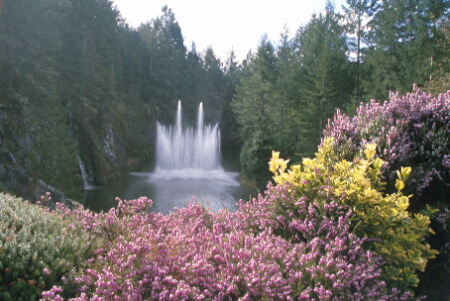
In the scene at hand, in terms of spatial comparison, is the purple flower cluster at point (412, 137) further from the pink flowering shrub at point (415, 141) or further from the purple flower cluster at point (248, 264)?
the purple flower cluster at point (248, 264)

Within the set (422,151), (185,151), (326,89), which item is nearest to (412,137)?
(422,151)

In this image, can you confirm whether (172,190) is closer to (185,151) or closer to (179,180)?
(179,180)

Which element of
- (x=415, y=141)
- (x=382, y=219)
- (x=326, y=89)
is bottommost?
(x=382, y=219)

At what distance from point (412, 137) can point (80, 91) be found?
30.3 metres

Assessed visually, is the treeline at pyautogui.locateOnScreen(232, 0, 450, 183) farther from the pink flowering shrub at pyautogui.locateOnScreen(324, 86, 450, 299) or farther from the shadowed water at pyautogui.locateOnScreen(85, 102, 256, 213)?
the pink flowering shrub at pyautogui.locateOnScreen(324, 86, 450, 299)

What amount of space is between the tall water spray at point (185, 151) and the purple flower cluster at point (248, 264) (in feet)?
121

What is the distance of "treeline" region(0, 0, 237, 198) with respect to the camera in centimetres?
1970

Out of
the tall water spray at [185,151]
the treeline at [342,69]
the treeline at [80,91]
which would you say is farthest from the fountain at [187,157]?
the treeline at [342,69]

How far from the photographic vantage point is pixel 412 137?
5207 mm

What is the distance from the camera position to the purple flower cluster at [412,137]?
4.95 m

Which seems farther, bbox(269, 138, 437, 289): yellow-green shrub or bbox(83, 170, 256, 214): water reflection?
bbox(83, 170, 256, 214): water reflection

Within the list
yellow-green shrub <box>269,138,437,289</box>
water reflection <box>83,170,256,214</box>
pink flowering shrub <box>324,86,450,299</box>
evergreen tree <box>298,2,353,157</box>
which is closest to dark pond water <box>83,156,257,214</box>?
water reflection <box>83,170,256,214</box>

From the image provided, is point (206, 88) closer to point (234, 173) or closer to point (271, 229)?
point (234, 173)

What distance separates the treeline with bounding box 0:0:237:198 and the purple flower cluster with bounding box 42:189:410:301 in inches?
592
